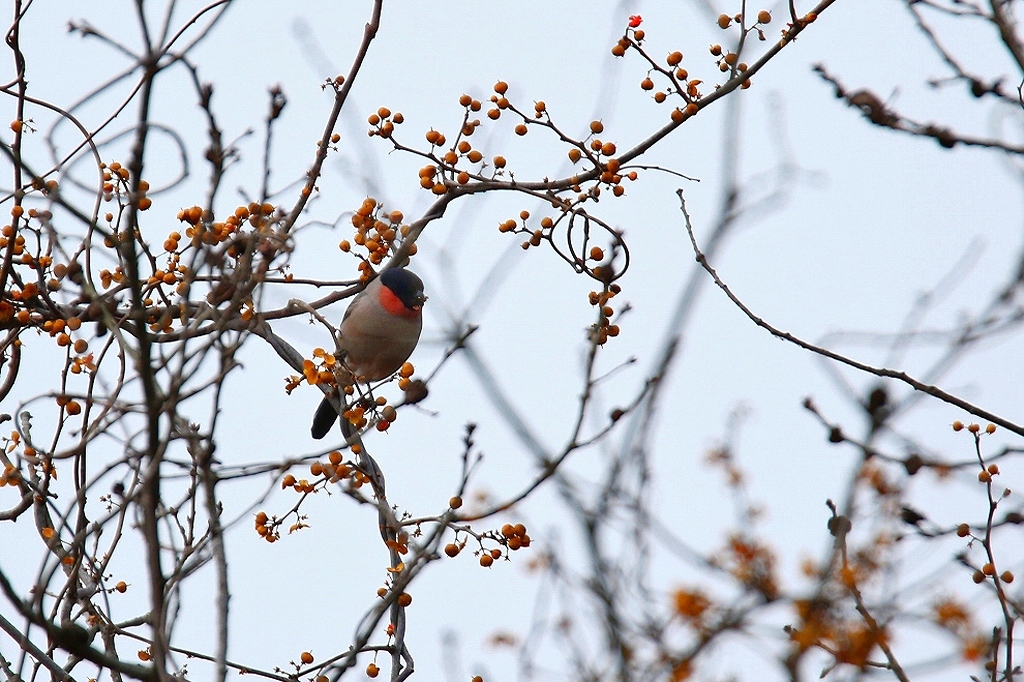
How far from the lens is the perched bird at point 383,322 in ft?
18.3

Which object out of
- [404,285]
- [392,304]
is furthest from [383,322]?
[404,285]

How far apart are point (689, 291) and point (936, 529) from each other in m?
1.91

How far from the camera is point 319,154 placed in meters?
3.82

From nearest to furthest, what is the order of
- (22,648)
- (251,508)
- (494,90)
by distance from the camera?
(251,508)
(22,648)
(494,90)

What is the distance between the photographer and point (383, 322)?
18.3ft

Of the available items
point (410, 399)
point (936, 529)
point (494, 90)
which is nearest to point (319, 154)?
point (494, 90)

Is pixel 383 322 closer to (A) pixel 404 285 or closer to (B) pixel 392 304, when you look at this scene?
(B) pixel 392 304

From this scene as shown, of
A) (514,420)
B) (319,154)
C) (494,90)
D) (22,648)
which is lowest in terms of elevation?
(514,420)

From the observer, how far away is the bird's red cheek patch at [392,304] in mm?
5617

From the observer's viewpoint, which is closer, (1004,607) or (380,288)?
(1004,607)

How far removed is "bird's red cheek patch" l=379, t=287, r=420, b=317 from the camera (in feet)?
18.4

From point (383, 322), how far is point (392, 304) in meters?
0.11

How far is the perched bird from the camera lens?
5.57m

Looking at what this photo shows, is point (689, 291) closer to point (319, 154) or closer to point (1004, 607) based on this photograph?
point (1004, 607)
